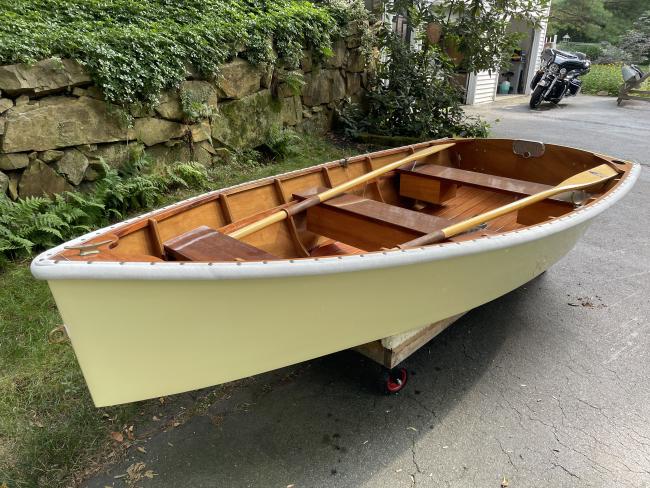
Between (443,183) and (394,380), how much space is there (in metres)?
1.93

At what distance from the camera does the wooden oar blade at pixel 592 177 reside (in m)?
3.42

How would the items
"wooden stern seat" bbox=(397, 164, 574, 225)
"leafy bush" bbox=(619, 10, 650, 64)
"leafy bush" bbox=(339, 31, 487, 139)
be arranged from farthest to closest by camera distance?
1. "leafy bush" bbox=(619, 10, 650, 64)
2. "leafy bush" bbox=(339, 31, 487, 139)
3. "wooden stern seat" bbox=(397, 164, 574, 225)

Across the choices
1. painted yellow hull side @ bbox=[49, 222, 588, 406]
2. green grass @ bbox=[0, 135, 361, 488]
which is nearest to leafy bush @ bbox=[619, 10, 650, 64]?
painted yellow hull side @ bbox=[49, 222, 588, 406]

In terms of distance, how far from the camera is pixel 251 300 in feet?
6.32

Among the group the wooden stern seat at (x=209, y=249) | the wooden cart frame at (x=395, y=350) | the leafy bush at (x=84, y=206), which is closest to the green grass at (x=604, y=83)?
the leafy bush at (x=84, y=206)

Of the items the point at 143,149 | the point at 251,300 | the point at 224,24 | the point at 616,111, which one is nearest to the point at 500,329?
the point at 251,300

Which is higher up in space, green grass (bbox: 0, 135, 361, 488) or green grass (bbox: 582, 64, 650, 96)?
green grass (bbox: 0, 135, 361, 488)

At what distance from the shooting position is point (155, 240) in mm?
2502

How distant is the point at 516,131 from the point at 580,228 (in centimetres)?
771

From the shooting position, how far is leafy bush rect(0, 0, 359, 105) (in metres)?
4.20

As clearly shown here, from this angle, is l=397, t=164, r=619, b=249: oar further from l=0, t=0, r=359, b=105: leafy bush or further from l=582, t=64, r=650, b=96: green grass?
l=582, t=64, r=650, b=96: green grass

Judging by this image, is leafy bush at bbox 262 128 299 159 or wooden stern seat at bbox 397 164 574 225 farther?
leafy bush at bbox 262 128 299 159

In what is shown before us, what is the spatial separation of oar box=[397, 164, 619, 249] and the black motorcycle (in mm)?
11016

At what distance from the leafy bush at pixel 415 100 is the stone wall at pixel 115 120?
1.20m
